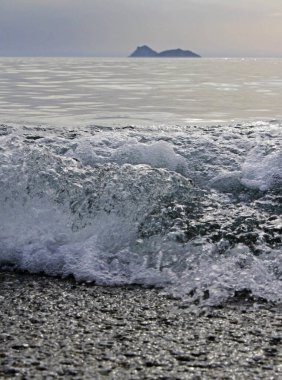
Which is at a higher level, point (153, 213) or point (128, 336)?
point (153, 213)

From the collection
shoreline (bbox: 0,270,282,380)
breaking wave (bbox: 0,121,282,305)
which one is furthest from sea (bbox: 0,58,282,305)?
shoreline (bbox: 0,270,282,380)

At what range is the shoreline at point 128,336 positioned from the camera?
3.02m

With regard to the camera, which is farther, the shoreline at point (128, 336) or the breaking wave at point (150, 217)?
the breaking wave at point (150, 217)

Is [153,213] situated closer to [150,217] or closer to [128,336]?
[150,217]

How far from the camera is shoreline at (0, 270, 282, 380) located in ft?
9.92

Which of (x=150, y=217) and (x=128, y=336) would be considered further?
(x=150, y=217)

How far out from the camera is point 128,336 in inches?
136

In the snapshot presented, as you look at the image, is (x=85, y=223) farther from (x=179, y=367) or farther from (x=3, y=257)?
(x=179, y=367)

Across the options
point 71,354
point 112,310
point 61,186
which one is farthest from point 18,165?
point 71,354

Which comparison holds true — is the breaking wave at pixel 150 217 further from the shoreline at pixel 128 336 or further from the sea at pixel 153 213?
the shoreline at pixel 128 336

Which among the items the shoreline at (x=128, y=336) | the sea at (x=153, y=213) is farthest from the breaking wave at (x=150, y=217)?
the shoreline at (x=128, y=336)

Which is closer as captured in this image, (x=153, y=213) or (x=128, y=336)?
(x=128, y=336)

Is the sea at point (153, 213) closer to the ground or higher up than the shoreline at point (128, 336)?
higher up

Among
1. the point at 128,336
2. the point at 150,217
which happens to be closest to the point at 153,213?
the point at 150,217
